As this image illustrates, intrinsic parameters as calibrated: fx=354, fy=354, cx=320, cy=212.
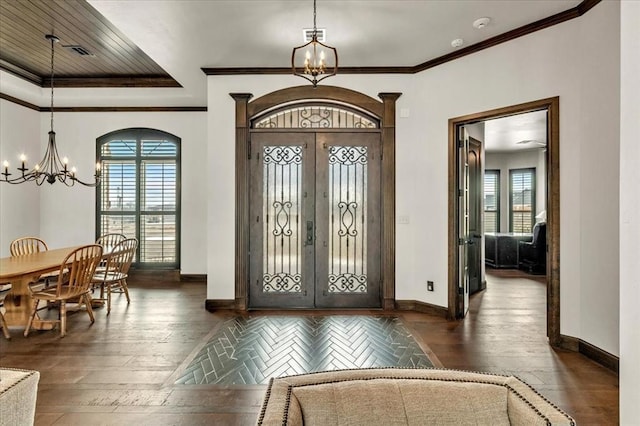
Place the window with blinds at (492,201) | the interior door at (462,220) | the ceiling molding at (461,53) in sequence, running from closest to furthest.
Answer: the ceiling molding at (461,53) → the interior door at (462,220) → the window with blinds at (492,201)

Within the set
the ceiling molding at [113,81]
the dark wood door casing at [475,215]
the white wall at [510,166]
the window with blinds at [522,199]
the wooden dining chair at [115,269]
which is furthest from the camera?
the window with blinds at [522,199]

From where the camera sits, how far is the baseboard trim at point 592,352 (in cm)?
311

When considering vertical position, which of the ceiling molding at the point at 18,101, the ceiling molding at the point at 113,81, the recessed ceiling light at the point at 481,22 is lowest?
the ceiling molding at the point at 18,101

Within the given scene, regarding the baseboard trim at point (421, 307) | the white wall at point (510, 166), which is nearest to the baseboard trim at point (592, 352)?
the baseboard trim at point (421, 307)

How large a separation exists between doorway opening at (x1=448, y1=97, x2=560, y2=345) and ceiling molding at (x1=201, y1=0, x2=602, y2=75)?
0.79 metres

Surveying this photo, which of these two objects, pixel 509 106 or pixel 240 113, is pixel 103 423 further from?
pixel 509 106

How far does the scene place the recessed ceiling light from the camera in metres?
3.73

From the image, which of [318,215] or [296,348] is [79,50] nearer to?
[318,215]

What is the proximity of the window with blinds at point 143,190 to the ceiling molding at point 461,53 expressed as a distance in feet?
8.92

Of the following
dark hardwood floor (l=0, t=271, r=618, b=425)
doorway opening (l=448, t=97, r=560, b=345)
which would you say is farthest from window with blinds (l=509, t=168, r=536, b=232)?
dark hardwood floor (l=0, t=271, r=618, b=425)

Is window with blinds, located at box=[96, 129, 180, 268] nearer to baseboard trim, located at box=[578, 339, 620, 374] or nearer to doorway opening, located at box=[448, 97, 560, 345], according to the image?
doorway opening, located at box=[448, 97, 560, 345]

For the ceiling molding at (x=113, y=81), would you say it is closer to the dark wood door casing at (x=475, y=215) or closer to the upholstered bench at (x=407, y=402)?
the dark wood door casing at (x=475, y=215)

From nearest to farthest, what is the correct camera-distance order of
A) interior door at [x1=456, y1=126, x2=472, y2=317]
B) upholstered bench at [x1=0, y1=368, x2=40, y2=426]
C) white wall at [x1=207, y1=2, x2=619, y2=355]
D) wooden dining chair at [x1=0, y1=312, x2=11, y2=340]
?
upholstered bench at [x1=0, y1=368, x2=40, y2=426] < white wall at [x1=207, y1=2, x2=619, y2=355] < wooden dining chair at [x1=0, y1=312, x2=11, y2=340] < interior door at [x1=456, y1=126, x2=472, y2=317]

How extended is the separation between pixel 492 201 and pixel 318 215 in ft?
23.6
